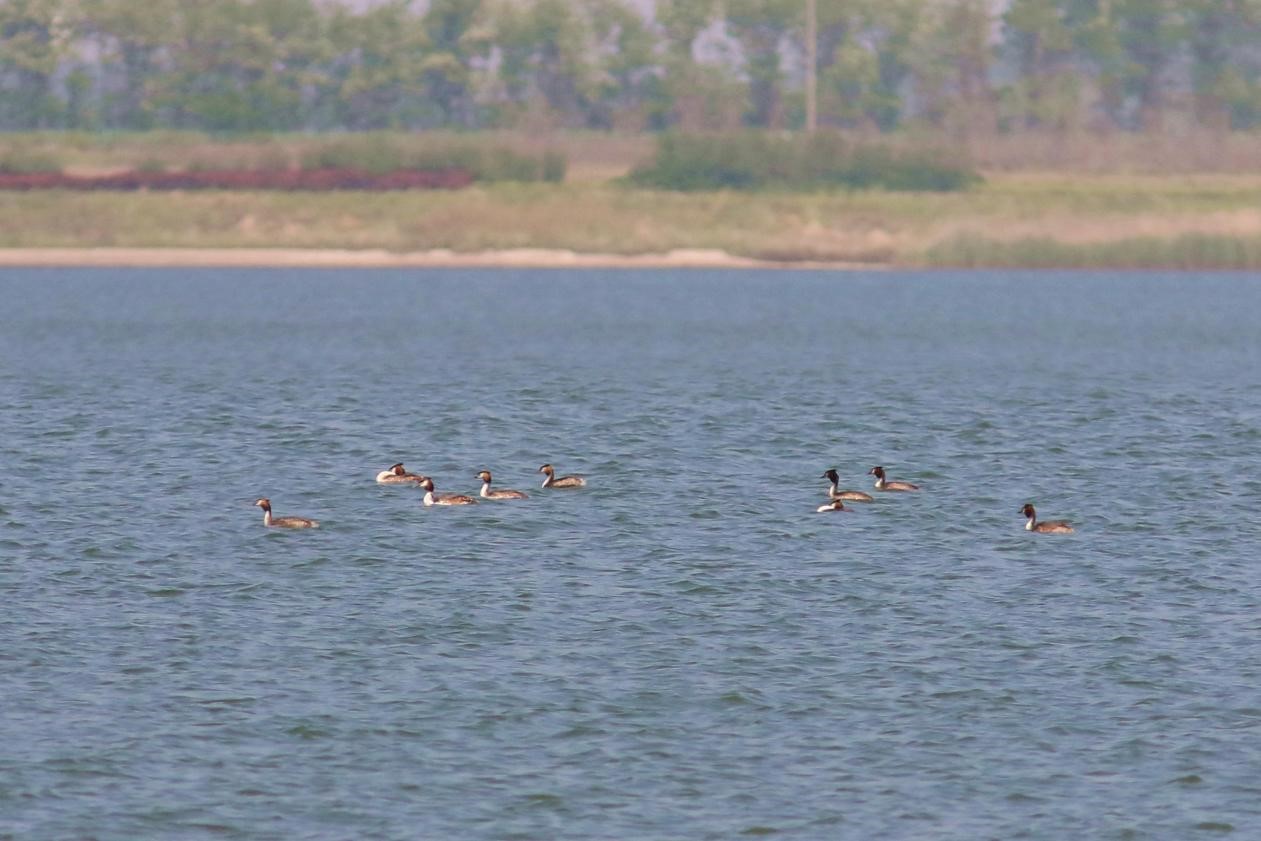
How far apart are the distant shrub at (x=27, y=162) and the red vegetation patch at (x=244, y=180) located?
625 millimetres

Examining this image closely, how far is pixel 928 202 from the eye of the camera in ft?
380

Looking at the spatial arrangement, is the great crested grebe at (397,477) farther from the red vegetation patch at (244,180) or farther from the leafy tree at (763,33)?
the leafy tree at (763,33)

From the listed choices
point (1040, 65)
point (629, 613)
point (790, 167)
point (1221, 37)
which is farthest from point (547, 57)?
point (629, 613)

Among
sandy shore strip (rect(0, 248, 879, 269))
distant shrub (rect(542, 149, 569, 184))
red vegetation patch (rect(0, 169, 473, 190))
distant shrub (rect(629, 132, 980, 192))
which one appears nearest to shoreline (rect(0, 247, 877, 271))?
sandy shore strip (rect(0, 248, 879, 269))

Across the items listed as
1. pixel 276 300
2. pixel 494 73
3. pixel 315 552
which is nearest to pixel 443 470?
pixel 315 552

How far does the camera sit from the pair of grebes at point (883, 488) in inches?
1255

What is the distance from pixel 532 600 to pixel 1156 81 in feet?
509

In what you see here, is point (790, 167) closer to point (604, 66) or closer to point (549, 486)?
point (604, 66)

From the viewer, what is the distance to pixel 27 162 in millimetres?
119250

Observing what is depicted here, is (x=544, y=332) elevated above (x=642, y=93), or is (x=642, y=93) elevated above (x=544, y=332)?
(x=642, y=93)

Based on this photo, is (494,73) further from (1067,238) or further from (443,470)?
(443,470)

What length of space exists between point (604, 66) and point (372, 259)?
68.2 meters

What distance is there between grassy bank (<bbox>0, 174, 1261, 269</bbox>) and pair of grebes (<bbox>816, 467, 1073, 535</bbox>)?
7123 cm

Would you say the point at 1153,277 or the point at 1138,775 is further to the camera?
the point at 1153,277
